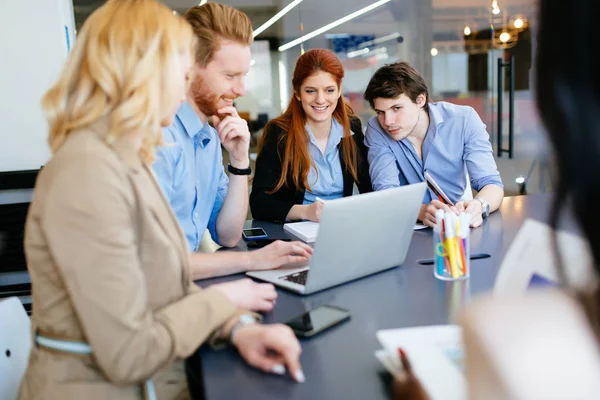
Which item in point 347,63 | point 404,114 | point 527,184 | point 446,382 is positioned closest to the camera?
point 446,382

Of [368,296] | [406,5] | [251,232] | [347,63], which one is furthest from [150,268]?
[406,5]

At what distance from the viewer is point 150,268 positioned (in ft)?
3.25

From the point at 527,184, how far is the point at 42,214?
16.3 ft

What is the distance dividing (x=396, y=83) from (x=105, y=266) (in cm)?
175

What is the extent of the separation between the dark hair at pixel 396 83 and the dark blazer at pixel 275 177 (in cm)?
30

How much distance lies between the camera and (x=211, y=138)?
1.93 meters

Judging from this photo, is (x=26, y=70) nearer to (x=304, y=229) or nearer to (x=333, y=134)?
(x=333, y=134)

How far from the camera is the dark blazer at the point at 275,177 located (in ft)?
7.34

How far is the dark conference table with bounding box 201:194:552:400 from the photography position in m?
0.88

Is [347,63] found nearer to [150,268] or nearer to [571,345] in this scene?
[150,268]

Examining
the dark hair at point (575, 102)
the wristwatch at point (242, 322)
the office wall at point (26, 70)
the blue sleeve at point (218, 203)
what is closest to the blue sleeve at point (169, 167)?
the blue sleeve at point (218, 203)

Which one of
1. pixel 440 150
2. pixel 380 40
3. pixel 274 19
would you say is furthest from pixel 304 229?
pixel 380 40

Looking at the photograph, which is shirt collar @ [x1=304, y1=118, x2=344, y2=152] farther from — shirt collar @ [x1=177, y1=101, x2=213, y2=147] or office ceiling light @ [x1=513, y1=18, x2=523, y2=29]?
office ceiling light @ [x1=513, y1=18, x2=523, y2=29]

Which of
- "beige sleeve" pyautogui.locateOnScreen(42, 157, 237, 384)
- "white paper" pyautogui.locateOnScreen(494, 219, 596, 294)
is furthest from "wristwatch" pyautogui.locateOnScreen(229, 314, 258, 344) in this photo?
"white paper" pyautogui.locateOnScreen(494, 219, 596, 294)
